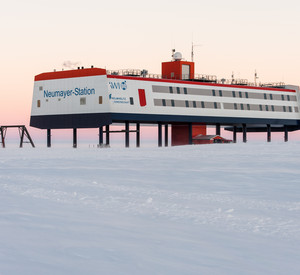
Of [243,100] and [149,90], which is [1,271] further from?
[243,100]

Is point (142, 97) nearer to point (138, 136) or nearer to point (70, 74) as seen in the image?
point (70, 74)

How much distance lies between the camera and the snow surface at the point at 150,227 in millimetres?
10328

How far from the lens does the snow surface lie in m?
10.3

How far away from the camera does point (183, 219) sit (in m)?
15.2

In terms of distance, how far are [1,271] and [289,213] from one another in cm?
963

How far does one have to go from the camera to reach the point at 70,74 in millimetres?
83000

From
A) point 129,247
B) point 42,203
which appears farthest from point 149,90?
point 129,247

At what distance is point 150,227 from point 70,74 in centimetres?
7128

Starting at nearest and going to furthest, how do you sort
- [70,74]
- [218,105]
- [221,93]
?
[70,74] < [218,105] < [221,93]

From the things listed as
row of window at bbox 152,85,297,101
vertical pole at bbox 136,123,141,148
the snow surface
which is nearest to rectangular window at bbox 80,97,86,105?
row of window at bbox 152,85,297,101

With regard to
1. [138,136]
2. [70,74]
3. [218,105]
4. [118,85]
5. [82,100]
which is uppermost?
[70,74]

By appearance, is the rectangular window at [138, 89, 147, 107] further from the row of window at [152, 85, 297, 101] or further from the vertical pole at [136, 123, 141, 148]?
the vertical pole at [136, 123, 141, 148]

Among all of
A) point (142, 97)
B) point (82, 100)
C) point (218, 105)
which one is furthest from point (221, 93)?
point (82, 100)

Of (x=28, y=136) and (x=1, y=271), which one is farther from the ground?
(x=1, y=271)
